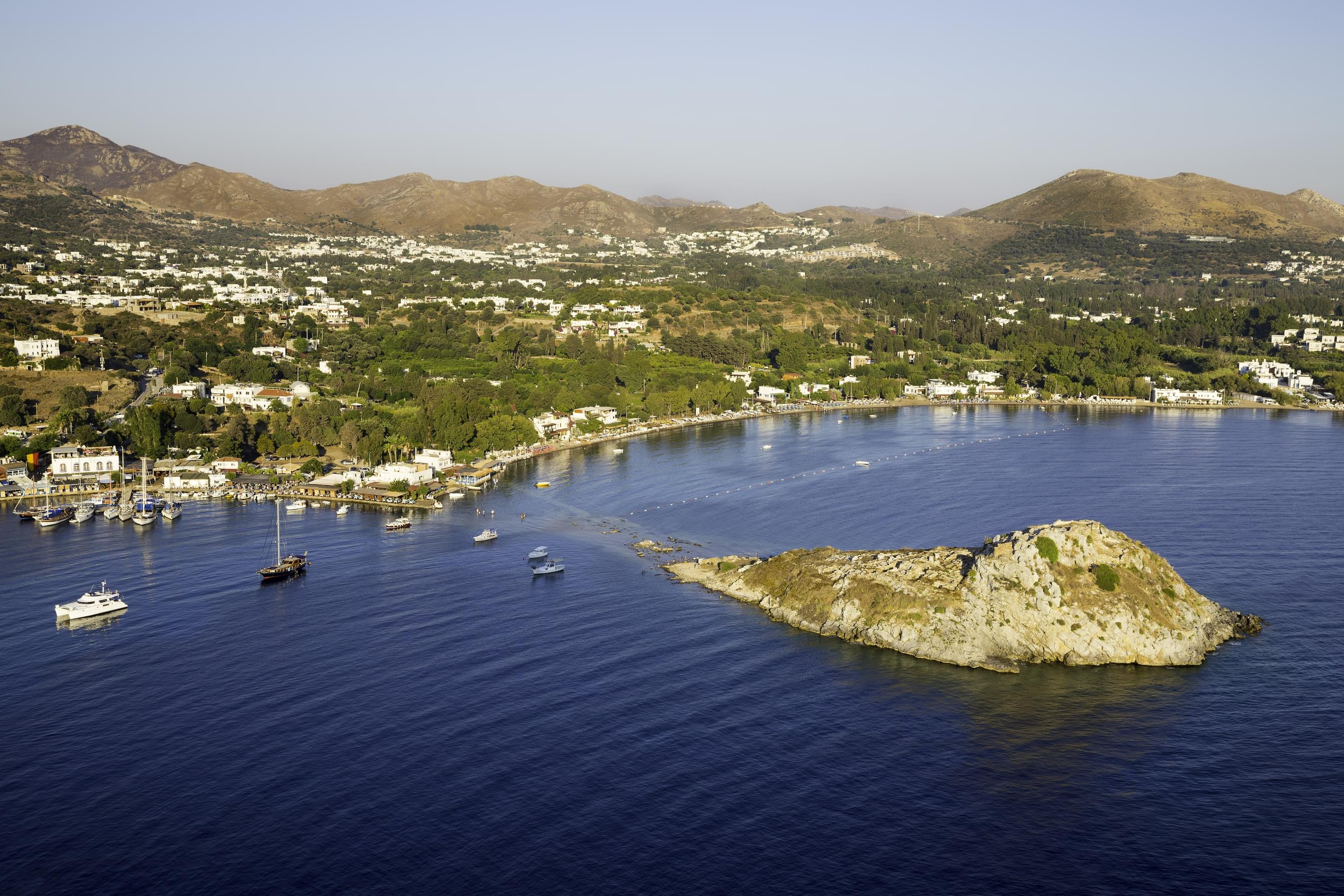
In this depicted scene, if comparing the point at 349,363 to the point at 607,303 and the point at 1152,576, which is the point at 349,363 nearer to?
the point at 607,303

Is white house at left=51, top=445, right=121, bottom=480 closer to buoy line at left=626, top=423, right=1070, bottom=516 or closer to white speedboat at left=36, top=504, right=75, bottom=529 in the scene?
white speedboat at left=36, top=504, right=75, bottom=529

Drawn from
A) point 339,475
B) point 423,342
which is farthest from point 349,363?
point 339,475

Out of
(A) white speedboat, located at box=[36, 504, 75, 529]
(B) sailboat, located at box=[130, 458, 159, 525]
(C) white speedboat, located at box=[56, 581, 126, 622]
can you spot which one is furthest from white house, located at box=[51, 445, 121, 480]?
(C) white speedboat, located at box=[56, 581, 126, 622]

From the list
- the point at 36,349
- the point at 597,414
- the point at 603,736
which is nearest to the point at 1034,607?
the point at 603,736

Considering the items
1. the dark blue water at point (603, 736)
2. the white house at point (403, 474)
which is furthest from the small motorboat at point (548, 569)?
the white house at point (403, 474)

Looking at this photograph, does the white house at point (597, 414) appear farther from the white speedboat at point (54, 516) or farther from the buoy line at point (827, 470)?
the white speedboat at point (54, 516)

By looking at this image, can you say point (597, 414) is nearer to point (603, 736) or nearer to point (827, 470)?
point (827, 470)
